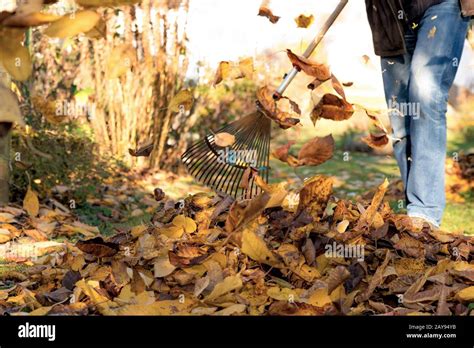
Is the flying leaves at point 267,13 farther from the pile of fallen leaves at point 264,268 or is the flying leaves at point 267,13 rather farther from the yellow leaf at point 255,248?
the yellow leaf at point 255,248

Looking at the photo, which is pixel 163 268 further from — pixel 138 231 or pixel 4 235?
pixel 4 235

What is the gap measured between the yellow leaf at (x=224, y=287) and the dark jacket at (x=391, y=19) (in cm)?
174

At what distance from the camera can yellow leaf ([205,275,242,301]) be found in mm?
2271

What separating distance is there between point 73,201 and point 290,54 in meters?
2.32

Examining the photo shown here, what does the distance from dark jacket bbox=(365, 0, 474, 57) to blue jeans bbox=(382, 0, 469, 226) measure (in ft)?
0.16

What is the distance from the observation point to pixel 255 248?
7.75ft

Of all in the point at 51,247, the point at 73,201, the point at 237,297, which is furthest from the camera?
the point at 73,201

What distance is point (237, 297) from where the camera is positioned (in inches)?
90.4

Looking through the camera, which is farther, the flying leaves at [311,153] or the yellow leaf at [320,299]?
the flying leaves at [311,153]

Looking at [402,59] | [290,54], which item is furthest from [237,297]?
[402,59]

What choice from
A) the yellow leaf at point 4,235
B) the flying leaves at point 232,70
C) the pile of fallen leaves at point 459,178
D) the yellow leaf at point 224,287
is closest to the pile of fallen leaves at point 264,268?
the yellow leaf at point 224,287

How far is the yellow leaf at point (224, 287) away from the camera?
2271 millimetres

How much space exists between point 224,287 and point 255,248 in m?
0.18
